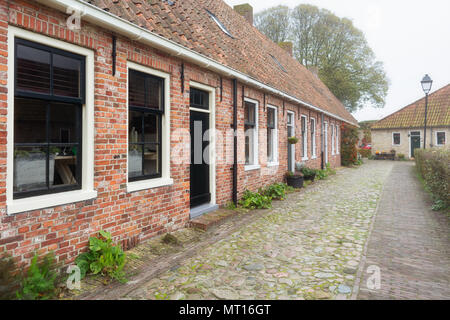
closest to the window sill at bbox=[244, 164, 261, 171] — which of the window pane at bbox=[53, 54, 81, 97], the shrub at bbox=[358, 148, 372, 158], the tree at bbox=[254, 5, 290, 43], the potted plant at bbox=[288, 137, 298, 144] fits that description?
the potted plant at bbox=[288, 137, 298, 144]

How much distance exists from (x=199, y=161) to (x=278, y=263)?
3092mm

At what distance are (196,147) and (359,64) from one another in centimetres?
2962

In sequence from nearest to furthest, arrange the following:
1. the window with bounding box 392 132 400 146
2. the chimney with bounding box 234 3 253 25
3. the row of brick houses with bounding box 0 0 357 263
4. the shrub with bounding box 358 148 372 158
→ the row of brick houses with bounding box 0 0 357 263
the chimney with bounding box 234 3 253 25
the window with bounding box 392 132 400 146
the shrub with bounding box 358 148 372 158

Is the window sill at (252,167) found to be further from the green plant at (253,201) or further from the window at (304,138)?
the window at (304,138)

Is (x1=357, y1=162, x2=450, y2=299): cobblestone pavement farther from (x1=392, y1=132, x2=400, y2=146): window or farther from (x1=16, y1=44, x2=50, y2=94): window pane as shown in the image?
(x1=392, y1=132, x2=400, y2=146): window

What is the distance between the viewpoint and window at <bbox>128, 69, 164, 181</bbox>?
489cm

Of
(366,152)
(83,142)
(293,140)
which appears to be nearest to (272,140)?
(293,140)

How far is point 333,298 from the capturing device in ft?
11.0

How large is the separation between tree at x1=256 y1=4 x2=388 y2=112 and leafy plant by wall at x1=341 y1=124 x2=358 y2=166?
1049cm

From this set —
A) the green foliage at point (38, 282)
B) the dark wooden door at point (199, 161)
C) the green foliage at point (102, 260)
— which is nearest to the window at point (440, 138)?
the dark wooden door at point (199, 161)

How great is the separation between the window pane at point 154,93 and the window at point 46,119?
125 centimetres

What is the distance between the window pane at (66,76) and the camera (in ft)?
12.4

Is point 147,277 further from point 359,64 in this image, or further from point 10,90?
point 359,64
